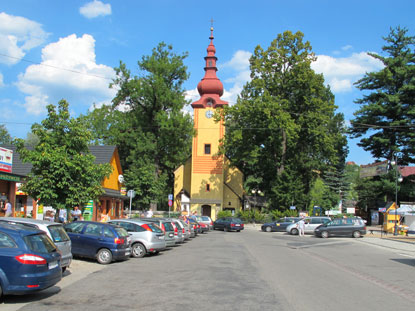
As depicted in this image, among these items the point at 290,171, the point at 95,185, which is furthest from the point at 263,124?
the point at 95,185

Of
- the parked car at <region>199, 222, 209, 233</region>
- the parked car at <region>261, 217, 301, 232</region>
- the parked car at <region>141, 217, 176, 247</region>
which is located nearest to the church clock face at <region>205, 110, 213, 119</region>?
the parked car at <region>261, 217, 301, 232</region>

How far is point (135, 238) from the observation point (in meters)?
17.0

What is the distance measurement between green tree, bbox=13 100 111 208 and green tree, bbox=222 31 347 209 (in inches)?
1213

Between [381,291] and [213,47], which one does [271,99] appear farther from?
[381,291]

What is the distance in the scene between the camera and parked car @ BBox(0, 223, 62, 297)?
7.75 meters

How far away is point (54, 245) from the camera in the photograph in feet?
30.0

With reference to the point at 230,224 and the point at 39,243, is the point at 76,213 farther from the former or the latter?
the point at 230,224

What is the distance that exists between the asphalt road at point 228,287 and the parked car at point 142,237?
1.18m

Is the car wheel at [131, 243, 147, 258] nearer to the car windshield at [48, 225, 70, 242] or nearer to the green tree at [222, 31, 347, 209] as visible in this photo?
the car windshield at [48, 225, 70, 242]

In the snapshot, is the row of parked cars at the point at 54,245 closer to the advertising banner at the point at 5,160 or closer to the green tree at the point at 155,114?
the advertising banner at the point at 5,160

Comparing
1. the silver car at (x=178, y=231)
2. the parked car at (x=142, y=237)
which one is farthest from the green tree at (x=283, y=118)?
the parked car at (x=142, y=237)

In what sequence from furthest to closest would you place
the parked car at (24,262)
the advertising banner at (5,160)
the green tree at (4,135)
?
the green tree at (4,135) < the advertising banner at (5,160) < the parked car at (24,262)

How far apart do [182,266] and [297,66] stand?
3743cm

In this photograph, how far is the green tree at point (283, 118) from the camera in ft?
154
